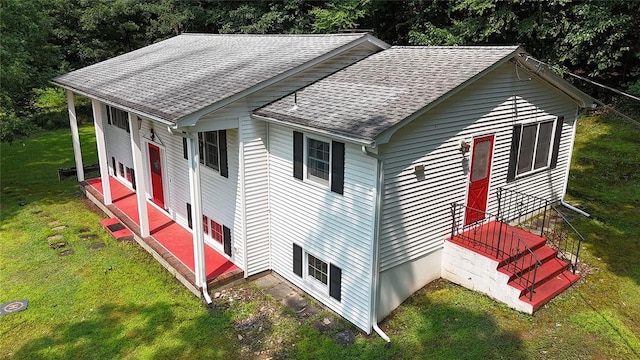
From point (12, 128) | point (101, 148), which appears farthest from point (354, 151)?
point (12, 128)

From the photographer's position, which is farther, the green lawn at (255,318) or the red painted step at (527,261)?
the red painted step at (527,261)

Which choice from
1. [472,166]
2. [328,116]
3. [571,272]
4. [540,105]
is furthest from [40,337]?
[540,105]

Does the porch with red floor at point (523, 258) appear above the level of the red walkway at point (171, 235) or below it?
above

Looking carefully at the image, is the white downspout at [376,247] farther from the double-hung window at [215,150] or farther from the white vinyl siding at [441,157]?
the double-hung window at [215,150]

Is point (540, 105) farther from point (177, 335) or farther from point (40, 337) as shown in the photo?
point (40, 337)

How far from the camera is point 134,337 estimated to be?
320 inches

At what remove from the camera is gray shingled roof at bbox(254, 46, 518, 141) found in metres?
7.54

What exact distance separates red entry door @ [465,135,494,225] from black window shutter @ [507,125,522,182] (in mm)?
873

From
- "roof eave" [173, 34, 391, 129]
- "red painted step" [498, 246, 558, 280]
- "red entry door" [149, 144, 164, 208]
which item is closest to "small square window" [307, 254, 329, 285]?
"red painted step" [498, 246, 558, 280]

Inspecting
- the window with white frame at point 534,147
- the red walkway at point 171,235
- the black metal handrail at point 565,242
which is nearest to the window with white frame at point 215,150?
the red walkway at point 171,235

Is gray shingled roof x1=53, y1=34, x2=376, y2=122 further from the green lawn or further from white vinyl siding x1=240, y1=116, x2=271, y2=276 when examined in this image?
the green lawn

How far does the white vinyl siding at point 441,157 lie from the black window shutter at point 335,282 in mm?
954

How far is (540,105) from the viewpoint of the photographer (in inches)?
424

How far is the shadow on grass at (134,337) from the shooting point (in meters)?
7.72
